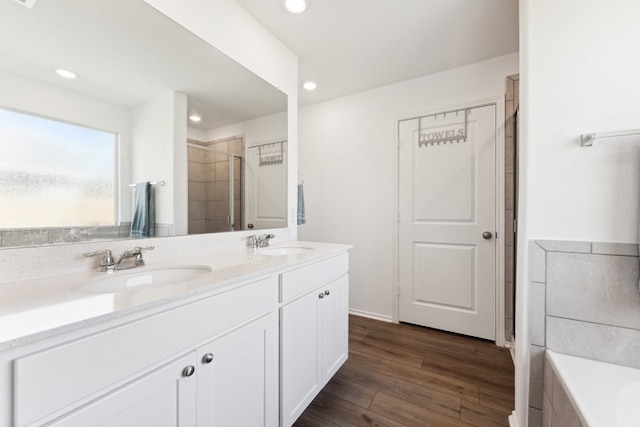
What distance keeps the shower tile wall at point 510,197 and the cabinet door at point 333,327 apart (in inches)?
55.1

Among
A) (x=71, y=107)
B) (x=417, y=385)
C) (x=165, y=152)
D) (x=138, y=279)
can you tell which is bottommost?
(x=417, y=385)

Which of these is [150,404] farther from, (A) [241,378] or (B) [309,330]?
(B) [309,330]

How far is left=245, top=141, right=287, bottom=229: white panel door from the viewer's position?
6.12ft

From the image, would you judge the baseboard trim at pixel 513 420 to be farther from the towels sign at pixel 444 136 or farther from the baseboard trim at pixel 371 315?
the towels sign at pixel 444 136

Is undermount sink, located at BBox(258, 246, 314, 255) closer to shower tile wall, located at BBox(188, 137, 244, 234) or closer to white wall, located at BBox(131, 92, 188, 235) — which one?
shower tile wall, located at BBox(188, 137, 244, 234)

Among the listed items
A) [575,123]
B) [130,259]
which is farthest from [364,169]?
[130,259]

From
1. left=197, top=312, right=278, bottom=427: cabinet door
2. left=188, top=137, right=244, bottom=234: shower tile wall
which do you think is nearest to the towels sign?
left=188, top=137, right=244, bottom=234: shower tile wall

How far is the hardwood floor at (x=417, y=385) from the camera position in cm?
143

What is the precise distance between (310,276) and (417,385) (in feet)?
3.46

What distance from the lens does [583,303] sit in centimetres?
115

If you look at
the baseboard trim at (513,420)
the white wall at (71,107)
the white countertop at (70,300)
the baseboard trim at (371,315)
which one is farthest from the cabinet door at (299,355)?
the baseboard trim at (371,315)

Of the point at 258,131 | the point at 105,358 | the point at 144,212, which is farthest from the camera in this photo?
the point at 258,131

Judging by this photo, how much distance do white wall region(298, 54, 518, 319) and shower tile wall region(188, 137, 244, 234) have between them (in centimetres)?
133

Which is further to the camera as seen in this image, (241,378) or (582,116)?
(582,116)
